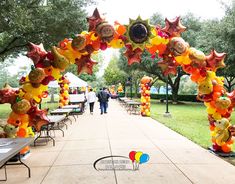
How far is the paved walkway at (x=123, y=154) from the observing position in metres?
6.45

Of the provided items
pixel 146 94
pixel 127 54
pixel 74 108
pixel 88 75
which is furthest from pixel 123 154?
pixel 88 75

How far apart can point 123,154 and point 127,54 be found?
2848 mm

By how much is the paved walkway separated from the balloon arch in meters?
1.05

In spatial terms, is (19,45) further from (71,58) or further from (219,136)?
(219,136)

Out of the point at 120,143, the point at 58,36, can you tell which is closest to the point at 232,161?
the point at 120,143

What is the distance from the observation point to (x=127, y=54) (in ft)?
28.7

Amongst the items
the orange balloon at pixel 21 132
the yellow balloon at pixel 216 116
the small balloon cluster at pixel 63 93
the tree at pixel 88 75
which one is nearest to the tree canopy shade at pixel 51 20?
the small balloon cluster at pixel 63 93

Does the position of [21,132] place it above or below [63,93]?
below

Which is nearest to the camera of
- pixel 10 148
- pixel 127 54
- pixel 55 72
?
pixel 10 148

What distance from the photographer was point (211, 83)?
8.67 meters

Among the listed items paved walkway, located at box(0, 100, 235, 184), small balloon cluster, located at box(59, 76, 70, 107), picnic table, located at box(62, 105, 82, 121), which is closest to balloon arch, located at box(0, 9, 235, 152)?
paved walkway, located at box(0, 100, 235, 184)

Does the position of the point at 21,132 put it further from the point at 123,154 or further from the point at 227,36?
the point at 227,36

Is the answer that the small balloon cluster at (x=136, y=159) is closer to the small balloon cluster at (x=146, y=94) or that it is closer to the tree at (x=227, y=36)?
the tree at (x=227, y=36)

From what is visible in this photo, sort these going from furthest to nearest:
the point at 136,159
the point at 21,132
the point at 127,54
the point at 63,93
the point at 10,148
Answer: the point at 63,93
the point at 127,54
the point at 21,132
the point at 136,159
the point at 10,148
